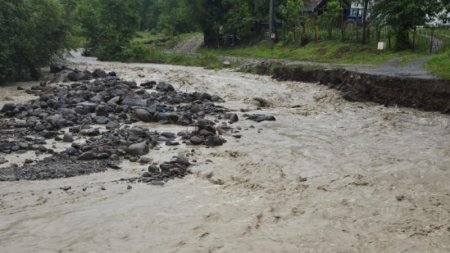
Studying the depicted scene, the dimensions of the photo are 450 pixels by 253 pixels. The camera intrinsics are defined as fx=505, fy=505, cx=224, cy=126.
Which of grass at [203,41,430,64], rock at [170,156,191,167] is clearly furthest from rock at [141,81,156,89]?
rock at [170,156,191,167]

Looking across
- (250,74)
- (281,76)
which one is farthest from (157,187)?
(250,74)

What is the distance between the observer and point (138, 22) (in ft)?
160

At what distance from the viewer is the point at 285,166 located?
12.9 metres

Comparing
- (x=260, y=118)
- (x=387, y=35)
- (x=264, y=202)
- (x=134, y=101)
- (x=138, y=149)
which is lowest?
(x=260, y=118)

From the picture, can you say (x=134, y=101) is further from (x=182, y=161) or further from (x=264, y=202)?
(x=264, y=202)

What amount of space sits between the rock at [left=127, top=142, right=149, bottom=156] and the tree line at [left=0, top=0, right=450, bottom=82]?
14.5 metres

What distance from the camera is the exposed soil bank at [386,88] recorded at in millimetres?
20531

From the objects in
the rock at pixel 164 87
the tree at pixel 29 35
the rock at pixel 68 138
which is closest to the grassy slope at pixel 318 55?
the tree at pixel 29 35

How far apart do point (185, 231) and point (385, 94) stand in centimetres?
1625

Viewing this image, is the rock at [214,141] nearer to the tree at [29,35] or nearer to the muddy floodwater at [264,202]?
the muddy floodwater at [264,202]

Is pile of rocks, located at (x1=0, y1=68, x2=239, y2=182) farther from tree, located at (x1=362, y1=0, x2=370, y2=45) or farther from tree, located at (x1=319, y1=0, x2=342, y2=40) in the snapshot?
tree, located at (x1=319, y1=0, x2=342, y2=40)

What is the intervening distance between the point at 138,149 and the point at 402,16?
26.1m

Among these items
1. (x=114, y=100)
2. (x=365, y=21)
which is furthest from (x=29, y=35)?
(x=365, y=21)

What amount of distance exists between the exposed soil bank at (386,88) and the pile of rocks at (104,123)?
657 centimetres
